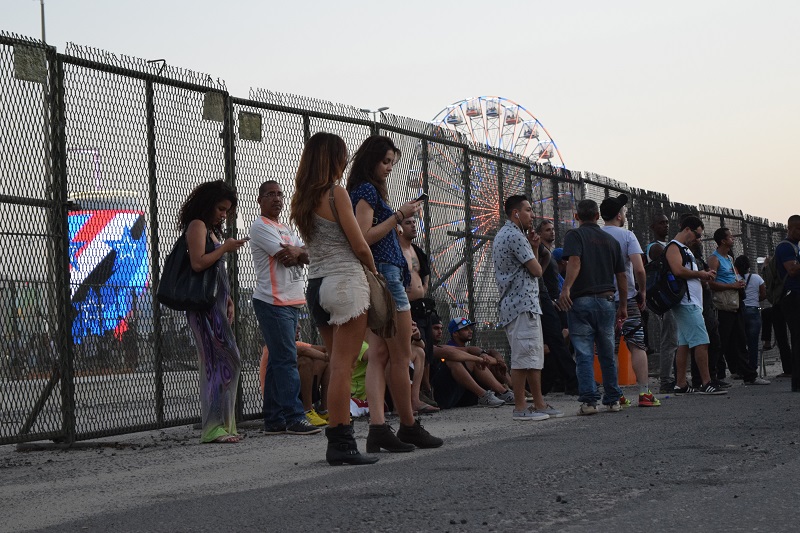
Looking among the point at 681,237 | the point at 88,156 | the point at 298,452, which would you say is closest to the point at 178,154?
the point at 88,156

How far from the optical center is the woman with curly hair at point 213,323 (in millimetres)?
8578

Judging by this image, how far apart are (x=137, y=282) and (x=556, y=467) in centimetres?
407

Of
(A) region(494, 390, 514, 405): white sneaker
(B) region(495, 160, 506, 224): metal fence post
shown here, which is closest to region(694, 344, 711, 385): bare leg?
(A) region(494, 390, 514, 405): white sneaker

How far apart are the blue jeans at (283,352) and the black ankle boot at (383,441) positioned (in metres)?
1.82

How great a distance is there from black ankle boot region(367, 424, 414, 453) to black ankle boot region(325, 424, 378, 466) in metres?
0.55

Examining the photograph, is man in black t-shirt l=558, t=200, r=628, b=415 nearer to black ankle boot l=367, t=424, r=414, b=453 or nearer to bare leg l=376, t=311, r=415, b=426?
bare leg l=376, t=311, r=415, b=426

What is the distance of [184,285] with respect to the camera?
27.9ft

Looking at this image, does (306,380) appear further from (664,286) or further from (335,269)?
(664,286)

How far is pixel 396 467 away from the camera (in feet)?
21.2

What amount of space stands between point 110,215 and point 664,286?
6.02 metres

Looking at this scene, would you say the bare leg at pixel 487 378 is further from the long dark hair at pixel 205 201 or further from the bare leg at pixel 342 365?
the bare leg at pixel 342 365

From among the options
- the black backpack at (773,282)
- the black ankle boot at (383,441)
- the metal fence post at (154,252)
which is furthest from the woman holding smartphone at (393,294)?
the black backpack at (773,282)

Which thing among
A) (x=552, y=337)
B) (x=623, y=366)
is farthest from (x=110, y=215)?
(x=623, y=366)

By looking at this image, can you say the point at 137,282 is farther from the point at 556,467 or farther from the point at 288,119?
the point at 556,467
